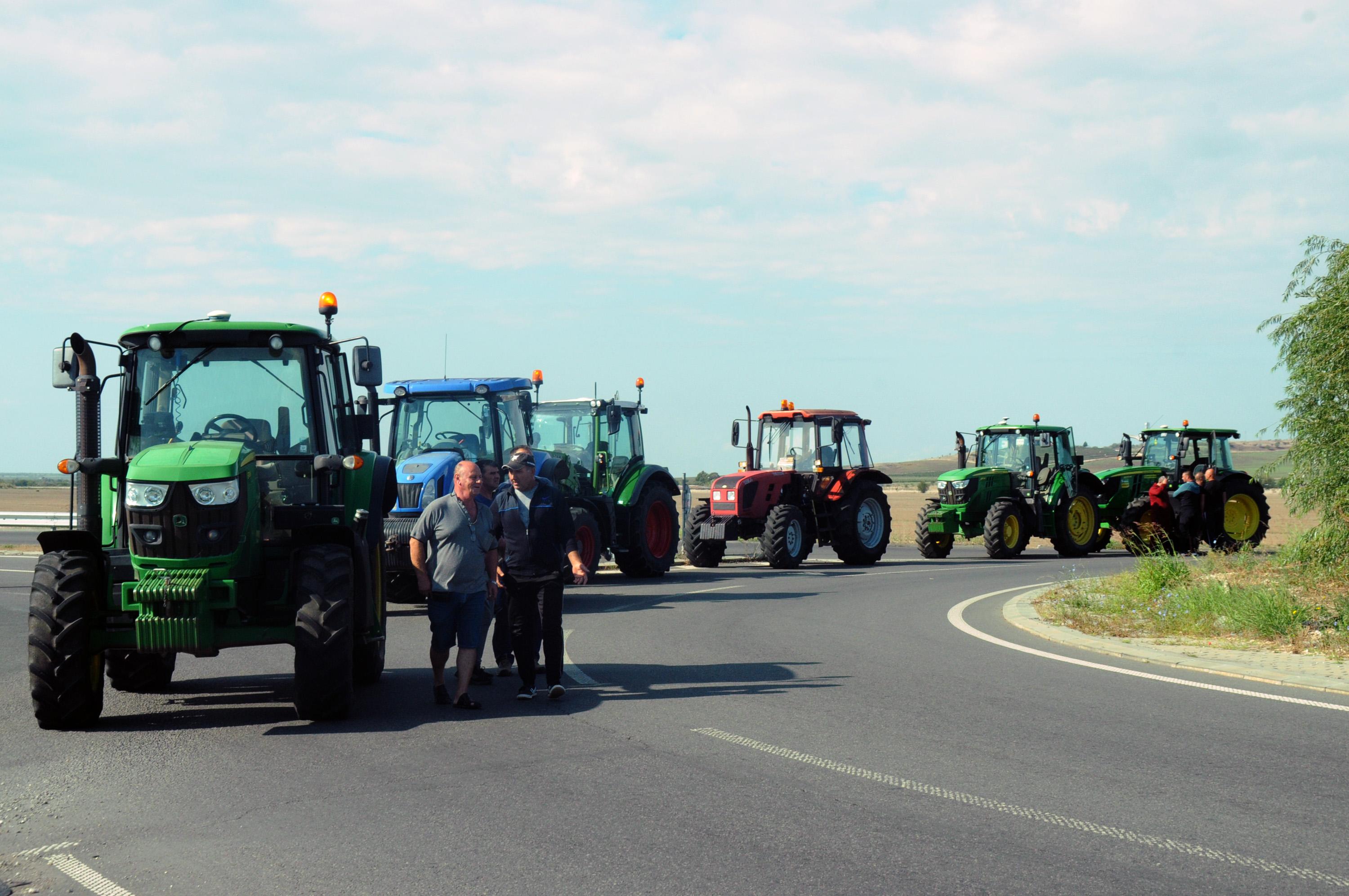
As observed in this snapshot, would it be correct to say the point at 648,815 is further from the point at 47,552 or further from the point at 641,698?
the point at 47,552

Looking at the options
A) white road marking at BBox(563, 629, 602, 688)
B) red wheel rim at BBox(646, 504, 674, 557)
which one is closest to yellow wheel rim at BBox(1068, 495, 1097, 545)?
red wheel rim at BBox(646, 504, 674, 557)

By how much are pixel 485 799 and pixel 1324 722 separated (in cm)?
516

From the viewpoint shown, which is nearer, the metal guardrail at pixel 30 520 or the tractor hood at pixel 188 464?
the tractor hood at pixel 188 464

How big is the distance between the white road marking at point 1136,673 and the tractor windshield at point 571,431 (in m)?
6.83

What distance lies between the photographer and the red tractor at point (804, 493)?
2295cm

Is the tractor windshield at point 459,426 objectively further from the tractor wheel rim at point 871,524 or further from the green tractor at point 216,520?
the tractor wheel rim at point 871,524

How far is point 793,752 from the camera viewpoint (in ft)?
23.4

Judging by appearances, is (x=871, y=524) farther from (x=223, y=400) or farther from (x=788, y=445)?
(x=223, y=400)

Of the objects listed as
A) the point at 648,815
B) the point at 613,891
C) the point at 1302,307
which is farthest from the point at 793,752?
the point at 1302,307

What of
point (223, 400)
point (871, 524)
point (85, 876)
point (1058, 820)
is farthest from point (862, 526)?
point (85, 876)

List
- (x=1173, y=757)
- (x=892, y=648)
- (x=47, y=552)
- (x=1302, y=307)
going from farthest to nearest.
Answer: (x=1302, y=307) → (x=892, y=648) → (x=47, y=552) → (x=1173, y=757)

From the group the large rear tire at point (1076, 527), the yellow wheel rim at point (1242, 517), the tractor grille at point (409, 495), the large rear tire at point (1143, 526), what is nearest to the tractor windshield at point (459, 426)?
the tractor grille at point (409, 495)

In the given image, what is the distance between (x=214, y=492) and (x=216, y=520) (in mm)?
178

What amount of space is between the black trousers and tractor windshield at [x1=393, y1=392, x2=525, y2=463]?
6.54 metres
